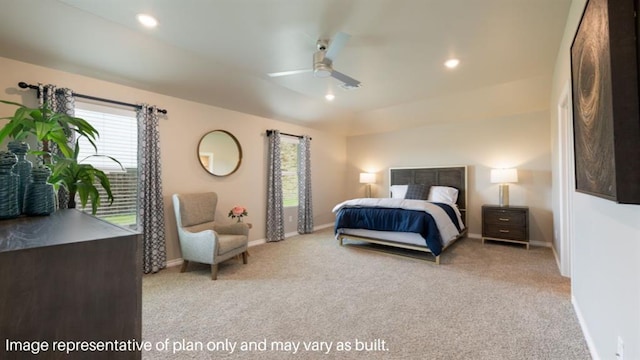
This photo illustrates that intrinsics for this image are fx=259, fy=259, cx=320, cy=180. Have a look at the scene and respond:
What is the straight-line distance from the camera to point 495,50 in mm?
2980

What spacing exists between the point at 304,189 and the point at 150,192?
290 centimetres

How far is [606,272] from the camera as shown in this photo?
1462 mm

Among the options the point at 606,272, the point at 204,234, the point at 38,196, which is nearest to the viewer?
the point at 38,196

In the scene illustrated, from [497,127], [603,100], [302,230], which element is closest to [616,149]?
[603,100]

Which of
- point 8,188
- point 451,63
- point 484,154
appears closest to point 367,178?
point 484,154

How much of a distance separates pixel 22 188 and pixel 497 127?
20.1ft

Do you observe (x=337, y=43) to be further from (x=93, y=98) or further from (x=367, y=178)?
(x=367, y=178)

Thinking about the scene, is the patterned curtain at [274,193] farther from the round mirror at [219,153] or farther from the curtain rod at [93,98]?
the curtain rod at [93,98]

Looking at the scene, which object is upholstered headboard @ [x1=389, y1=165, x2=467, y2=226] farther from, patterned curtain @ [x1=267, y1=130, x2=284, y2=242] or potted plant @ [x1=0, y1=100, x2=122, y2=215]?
potted plant @ [x1=0, y1=100, x2=122, y2=215]

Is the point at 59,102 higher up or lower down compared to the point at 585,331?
higher up

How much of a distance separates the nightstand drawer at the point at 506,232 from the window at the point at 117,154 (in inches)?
213

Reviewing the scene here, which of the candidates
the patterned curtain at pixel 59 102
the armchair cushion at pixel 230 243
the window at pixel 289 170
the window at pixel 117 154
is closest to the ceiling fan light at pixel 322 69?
the armchair cushion at pixel 230 243

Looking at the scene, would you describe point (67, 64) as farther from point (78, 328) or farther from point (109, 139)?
point (78, 328)

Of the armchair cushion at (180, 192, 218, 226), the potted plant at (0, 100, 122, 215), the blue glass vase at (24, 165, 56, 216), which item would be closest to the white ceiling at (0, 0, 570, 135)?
the potted plant at (0, 100, 122, 215)
